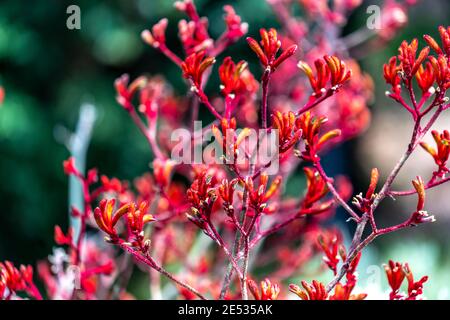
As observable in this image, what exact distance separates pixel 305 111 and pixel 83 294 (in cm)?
52

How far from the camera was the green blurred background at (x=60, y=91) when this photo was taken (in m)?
2.93

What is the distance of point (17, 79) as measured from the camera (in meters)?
3.00

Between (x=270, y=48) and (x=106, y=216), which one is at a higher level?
(x=270, y=48)

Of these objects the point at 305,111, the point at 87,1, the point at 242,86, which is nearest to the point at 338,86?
the point at 305,111

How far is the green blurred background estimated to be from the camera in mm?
2932

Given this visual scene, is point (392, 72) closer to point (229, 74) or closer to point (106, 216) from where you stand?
point (229, 74)

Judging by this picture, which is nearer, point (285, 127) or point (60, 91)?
point (285, 127)

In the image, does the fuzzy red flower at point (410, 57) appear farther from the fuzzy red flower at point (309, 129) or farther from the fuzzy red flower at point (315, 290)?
the fuzzy red flower at point (315, 290)

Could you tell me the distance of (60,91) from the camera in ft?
10.2

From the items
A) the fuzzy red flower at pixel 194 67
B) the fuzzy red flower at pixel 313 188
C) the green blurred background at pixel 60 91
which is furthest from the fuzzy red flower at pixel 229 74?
the green blurred background at pixel 60 91

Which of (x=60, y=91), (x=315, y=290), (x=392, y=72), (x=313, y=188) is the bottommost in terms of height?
(x=315, y=290)

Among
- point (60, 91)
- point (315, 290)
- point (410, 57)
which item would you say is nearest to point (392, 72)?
point (410, 57)

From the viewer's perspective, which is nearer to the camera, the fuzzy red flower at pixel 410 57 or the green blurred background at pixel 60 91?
the fuzzy red flower at pixel 410 57
